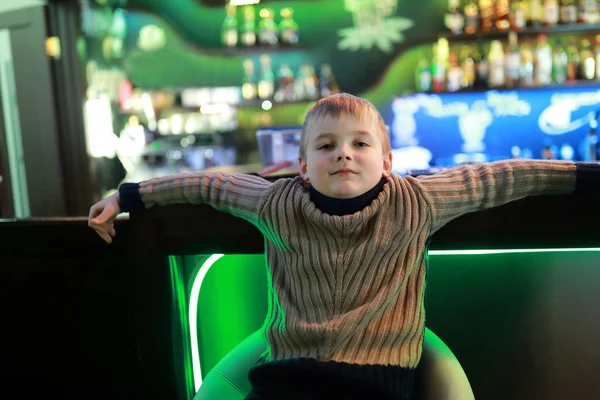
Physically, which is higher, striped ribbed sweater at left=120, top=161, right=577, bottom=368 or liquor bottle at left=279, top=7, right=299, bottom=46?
liquor bottle at left=279, top=7, right=299, bottom=46

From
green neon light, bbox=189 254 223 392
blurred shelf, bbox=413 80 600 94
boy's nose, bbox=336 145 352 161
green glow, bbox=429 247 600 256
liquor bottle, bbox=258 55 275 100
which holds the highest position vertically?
liquor bottle, bbox=258 55 275 100

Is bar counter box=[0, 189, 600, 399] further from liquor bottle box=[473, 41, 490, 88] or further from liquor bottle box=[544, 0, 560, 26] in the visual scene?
liquor bottle box=[544, 0, 560, 26]

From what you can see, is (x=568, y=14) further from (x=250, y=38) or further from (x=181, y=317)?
(x=181, y=317)

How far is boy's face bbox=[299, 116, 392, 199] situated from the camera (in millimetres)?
1122

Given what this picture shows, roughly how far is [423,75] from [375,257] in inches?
118

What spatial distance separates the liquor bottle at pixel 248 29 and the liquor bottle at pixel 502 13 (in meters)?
1.71

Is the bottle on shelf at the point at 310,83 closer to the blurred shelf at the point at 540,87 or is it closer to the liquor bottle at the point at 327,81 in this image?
the liquor bottle at the point at 327,81

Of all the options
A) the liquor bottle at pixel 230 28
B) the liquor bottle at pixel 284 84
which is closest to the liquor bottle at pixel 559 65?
the liquor bottle at pixel 284 84

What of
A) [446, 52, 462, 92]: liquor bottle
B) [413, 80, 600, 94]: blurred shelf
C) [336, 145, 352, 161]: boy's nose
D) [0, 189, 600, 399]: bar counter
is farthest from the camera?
[446, 52, 462, 92]: liquor bottle

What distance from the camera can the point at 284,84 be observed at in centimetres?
415

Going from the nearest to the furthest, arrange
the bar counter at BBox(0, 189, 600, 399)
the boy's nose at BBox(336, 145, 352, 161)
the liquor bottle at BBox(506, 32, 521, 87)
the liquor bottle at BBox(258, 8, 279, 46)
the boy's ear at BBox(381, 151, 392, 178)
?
the boy's nose at BBox(336, 145, 352, 161) → the boy's ear at BBox(381, 151, 392, 178) → the bar counter at BBox(0, 189, 600, 399) → the liquor bottle at BBox(506, 32, 521, 87) → the liquor bottle at BBox(258, 8, 279, 46)

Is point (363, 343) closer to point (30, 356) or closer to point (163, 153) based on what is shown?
point (30, 356)

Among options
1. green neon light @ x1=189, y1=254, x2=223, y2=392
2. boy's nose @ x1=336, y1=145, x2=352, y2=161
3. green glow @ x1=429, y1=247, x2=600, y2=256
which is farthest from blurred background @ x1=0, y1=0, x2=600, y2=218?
boy's nose @ x1=336, y1=145, x2=352, y2=161

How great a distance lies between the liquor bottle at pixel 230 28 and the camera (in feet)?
13.6
